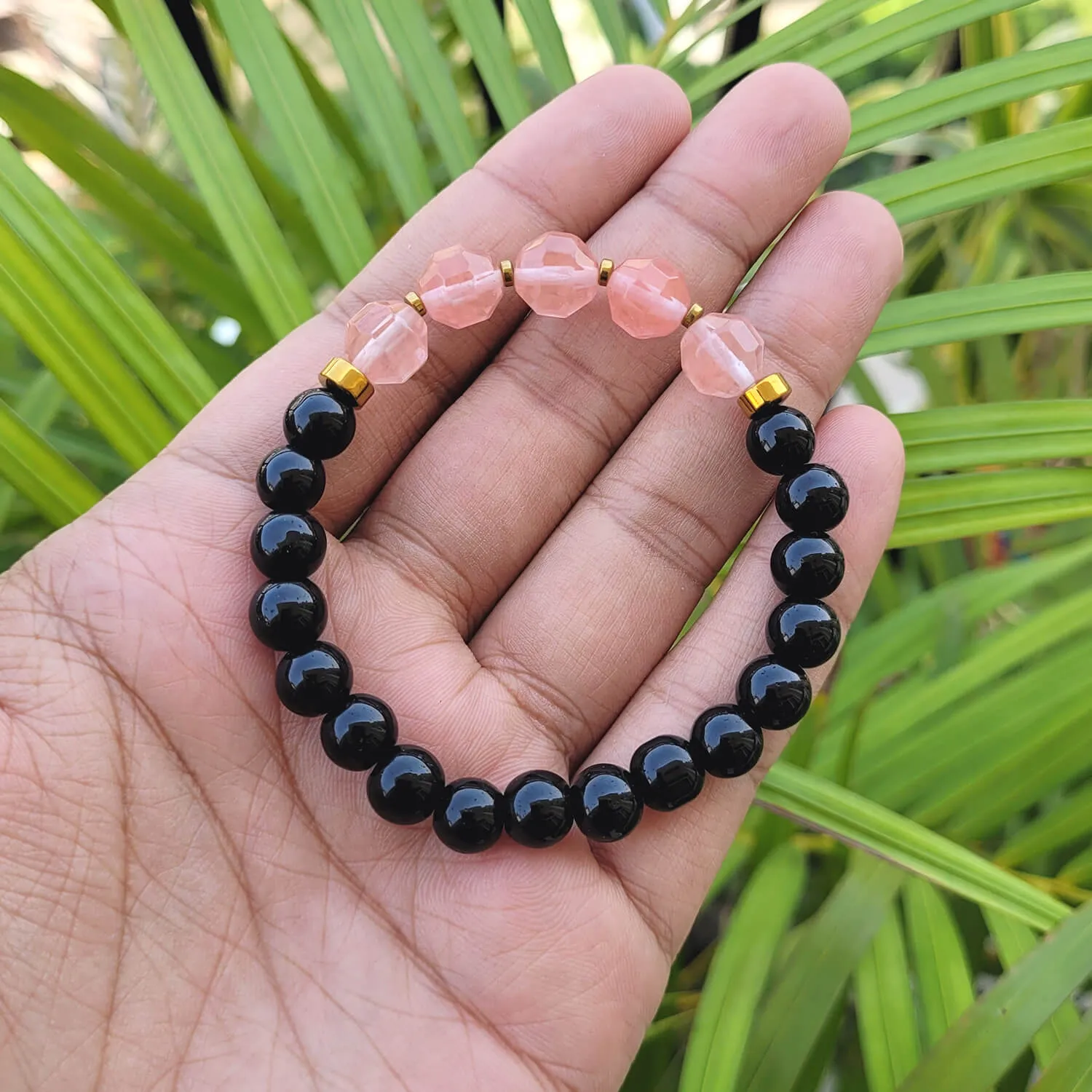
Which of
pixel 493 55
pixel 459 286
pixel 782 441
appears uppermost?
pixel 493 55

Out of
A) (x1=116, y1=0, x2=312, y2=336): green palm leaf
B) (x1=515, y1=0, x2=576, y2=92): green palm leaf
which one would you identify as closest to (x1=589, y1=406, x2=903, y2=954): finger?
(x1=515, y1=0, x2=576, y2=92): green palm leaf

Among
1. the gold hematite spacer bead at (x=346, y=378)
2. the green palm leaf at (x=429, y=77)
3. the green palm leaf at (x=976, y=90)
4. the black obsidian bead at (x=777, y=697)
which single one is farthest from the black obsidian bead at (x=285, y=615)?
the green palm leaf at (x=976, y=90)

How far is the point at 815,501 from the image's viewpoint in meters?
1.11

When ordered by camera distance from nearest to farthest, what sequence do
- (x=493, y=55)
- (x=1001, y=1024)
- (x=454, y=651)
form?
(x=1001, y=1024) < (x=454, y=651) < (x=493, y=55)

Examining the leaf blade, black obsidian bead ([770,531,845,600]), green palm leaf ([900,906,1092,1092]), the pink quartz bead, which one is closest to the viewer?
Answer: green palm leaf ([900,906,1092,1092])

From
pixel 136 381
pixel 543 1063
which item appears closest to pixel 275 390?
pixel 136 381

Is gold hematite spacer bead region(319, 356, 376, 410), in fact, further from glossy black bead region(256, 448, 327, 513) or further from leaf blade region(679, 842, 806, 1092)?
leaf blade region(679, 842, 806, 1092)

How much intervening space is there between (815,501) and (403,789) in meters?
0.56

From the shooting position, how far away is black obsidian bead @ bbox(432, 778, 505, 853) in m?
1.03

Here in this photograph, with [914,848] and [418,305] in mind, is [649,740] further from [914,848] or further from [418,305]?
[418,305]

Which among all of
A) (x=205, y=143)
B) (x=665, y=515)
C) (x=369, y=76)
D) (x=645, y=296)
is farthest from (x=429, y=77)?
(x=665, y=515)

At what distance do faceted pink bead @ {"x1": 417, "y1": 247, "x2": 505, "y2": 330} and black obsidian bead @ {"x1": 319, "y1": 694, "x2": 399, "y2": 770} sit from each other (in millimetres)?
494

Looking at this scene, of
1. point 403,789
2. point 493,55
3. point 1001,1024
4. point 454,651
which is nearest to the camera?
point 1001,1024

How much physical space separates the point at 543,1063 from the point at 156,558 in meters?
0.65
